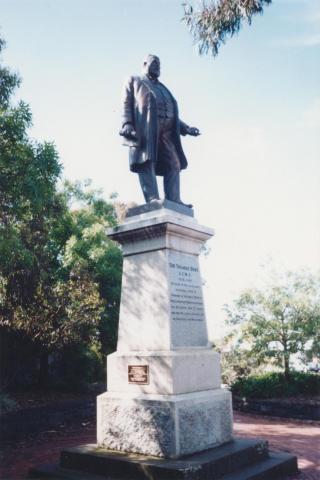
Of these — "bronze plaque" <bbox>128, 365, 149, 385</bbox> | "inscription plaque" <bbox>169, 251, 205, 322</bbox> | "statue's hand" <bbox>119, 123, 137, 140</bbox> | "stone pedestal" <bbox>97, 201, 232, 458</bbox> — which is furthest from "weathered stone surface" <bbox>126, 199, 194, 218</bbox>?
"bronze plaque" <bbox>128, 365, 149, 385</bbox>

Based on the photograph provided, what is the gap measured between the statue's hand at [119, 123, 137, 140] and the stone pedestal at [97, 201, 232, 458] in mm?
1155

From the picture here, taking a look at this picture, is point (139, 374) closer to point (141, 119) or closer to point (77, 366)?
point (141, 119)

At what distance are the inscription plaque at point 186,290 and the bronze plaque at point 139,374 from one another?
30.9 inches

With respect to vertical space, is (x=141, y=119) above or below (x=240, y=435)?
above

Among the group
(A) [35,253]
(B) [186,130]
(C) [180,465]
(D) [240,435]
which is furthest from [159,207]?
(A) [35,253]

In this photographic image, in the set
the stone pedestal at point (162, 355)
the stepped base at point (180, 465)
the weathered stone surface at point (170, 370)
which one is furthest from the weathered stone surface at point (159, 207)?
the stepped base at point (180, 465)

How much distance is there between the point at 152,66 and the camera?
7184mm

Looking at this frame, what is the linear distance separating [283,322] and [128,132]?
11.1m

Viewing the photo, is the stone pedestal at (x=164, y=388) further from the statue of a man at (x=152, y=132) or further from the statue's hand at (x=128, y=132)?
the statue's hand at (x=128, y=132)

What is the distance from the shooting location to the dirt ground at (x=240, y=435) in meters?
6.85

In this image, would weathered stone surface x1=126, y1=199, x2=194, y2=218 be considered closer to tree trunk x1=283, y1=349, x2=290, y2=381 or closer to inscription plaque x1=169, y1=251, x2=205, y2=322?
inscription plaque x1=169, y1=251, x2=205, y2=322

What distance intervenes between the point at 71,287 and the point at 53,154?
226 inches

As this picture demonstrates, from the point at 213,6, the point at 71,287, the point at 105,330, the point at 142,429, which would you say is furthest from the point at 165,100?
the point at 105,330

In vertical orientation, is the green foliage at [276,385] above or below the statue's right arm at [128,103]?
below
